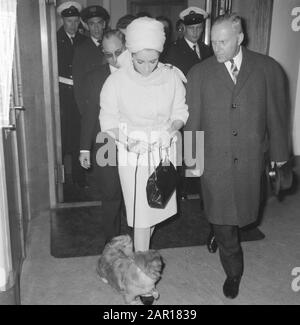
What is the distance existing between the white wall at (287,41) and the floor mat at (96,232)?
1.62 meters

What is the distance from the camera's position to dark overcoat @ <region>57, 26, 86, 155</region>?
162 inches

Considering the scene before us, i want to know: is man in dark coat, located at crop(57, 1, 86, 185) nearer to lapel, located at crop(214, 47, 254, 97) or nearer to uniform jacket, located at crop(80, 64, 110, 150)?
uniform jacket, located at crop(80, 64, 110, 150)

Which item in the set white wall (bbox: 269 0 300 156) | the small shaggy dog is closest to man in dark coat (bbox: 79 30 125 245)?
the small shaggy dog

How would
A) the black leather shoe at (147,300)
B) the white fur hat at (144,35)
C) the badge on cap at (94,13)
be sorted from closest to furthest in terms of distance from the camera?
the white fur hat at (144,35), the black leather shoe at (147,300), the badge on cap at (94,13)

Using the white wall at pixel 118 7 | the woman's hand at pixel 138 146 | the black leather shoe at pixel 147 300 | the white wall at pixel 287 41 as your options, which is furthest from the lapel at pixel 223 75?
Answer: the white wall at pixel 118 7

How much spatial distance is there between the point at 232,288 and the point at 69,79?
2.61 m

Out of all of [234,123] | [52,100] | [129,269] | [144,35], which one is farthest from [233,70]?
[52,100]

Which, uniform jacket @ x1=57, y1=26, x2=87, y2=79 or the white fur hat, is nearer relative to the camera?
the white fur hat

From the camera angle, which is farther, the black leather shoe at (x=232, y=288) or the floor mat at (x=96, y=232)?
the floor mat at (x=96, y=232)

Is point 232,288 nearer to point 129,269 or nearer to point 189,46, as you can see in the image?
point 129,269

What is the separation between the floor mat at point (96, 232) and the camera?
3.03 meters

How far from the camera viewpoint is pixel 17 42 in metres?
2.73

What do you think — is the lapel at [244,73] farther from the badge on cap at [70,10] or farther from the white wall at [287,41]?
the badge on cap at [70,10]

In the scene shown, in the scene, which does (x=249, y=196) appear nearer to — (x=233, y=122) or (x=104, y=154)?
(x=233, y=122)
